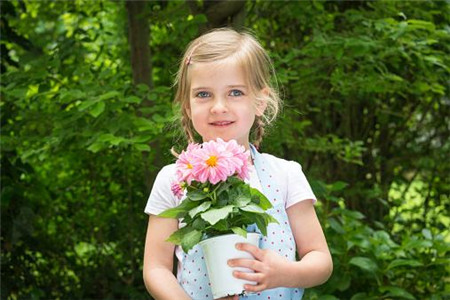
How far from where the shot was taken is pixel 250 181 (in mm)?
2303

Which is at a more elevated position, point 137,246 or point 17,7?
point 17,7

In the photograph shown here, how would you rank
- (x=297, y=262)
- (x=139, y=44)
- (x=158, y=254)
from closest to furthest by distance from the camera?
(x=297, y=262)
(x=158, y=254)
(x=139, y=44)

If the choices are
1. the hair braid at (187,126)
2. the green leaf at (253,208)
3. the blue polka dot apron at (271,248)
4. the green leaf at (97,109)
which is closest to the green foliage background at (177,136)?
the green leaf at (97,109)

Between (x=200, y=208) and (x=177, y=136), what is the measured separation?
181 centimetres

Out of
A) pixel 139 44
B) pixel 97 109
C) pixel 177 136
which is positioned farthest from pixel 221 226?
pixel 139 44

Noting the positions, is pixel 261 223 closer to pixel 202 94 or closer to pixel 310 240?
pixel 310 240

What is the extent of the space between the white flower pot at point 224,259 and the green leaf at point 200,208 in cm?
8

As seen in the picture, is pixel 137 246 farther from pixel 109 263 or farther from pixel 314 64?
pixel 314 64

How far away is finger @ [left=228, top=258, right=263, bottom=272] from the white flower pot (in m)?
0.01

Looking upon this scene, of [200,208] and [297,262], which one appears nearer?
[200,208]

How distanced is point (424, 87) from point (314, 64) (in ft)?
1.97

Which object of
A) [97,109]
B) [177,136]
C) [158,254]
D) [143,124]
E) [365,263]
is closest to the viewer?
[158,254]

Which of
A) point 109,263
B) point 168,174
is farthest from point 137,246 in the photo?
point 168,174

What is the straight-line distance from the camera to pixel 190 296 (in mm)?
2217
